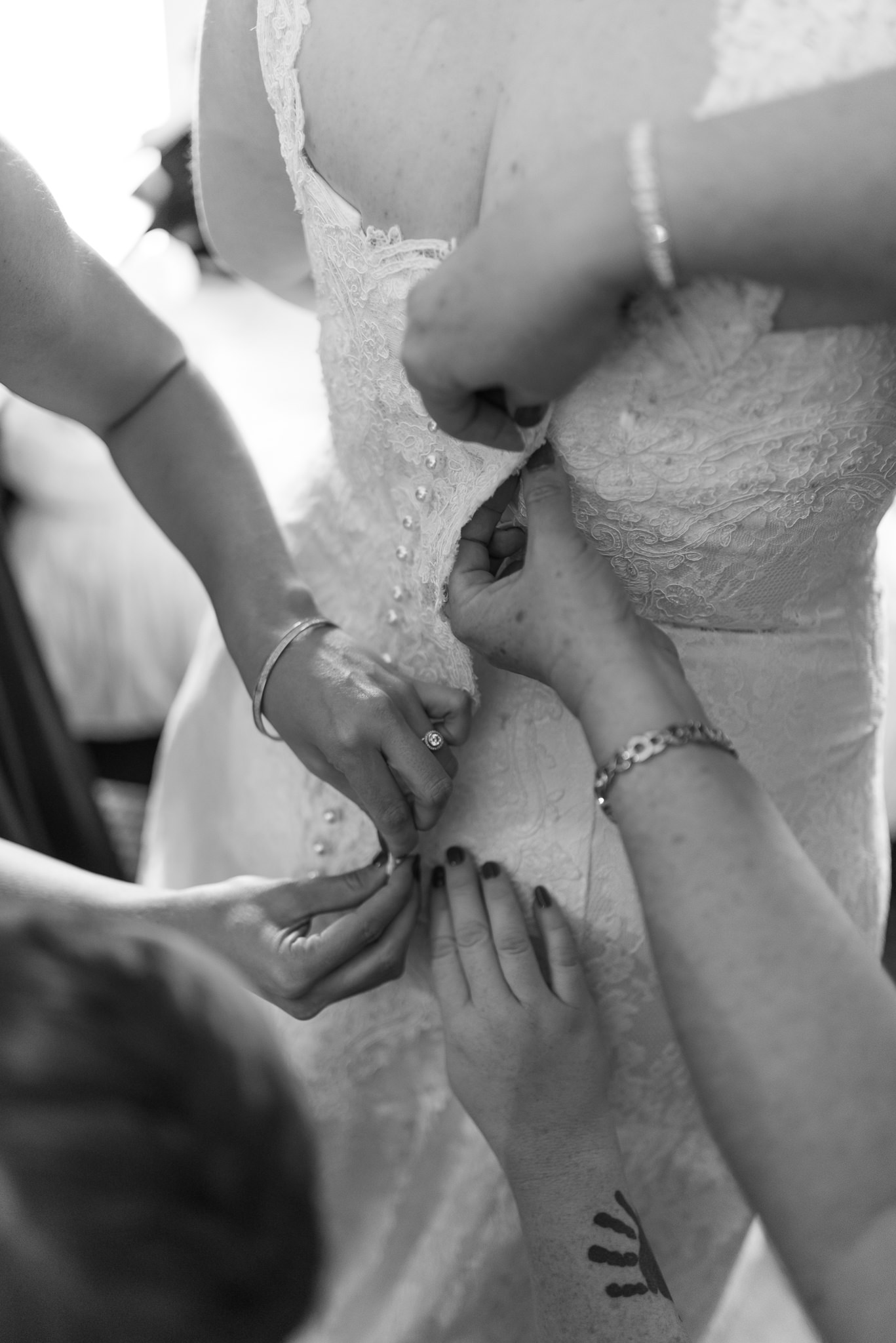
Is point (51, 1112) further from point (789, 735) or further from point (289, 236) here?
point (289, 236)

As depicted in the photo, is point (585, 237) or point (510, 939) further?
point (510, 939)

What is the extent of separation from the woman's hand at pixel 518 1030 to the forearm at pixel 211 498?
250 mm

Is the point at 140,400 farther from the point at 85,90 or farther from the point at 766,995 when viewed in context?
the point at 85,90

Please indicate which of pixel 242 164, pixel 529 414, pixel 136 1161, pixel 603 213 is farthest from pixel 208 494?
pixel 136 1161

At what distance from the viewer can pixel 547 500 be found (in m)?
0.66

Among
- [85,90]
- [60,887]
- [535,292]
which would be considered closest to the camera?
[535,292]

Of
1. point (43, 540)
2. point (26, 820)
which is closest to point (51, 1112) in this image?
point (26, 820)

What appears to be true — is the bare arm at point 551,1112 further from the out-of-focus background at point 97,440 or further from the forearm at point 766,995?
the out-of-focus background at point 97,440

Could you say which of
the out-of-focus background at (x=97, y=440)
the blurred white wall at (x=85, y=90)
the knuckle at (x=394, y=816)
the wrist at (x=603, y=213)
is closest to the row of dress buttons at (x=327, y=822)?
the knuckle at (x=394, y=816)

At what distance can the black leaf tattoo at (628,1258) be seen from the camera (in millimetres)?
762

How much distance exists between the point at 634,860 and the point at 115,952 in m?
0.27

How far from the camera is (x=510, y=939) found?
81 centimetres

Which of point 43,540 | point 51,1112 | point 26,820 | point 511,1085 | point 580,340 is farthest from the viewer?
point 43,540

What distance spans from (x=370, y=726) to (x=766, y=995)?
31 cm
